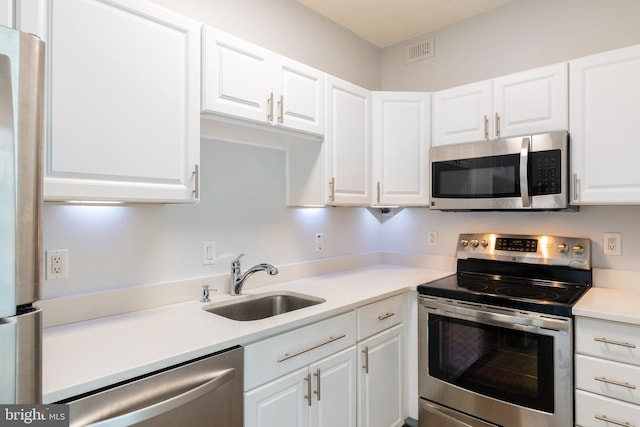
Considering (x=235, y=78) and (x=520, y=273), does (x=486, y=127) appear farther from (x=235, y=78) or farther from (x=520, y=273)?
(x=235, y=78)

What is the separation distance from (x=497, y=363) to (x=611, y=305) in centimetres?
58

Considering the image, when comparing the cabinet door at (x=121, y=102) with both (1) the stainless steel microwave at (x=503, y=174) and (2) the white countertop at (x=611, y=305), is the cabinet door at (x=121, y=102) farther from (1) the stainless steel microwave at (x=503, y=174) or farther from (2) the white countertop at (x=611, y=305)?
(2) the white countertop at (x=611, y=305)

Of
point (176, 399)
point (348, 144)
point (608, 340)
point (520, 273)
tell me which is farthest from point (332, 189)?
point (608, 340)

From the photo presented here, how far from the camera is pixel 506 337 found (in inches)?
71.4

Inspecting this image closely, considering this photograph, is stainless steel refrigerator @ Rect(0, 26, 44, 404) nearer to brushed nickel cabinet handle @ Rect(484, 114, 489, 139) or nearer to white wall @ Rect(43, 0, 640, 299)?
white wall @ Rect(43, 0, 640, 299)

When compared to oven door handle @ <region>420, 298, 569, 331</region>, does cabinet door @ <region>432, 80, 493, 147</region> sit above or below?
above

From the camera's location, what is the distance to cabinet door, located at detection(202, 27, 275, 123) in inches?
61.2

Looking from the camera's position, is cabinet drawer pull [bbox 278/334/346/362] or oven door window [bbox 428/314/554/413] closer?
cabinet drawer pull [bbox 278/334/346/362]

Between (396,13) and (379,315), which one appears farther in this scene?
(396,13)

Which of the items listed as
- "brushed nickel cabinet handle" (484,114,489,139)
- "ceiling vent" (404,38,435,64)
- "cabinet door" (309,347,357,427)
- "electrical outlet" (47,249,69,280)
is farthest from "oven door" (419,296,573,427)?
"ceiling vent" (404,38,435,64)

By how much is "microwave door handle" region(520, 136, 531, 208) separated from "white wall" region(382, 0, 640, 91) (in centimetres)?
73

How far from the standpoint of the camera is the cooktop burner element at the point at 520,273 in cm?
183

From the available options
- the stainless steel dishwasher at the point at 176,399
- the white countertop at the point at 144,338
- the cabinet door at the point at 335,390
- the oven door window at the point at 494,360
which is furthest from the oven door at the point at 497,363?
the stainless steel dishwasher at the point at 176,399

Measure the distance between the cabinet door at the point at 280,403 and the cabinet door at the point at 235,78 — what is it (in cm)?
115
